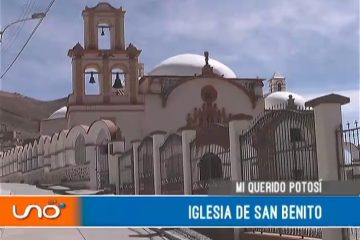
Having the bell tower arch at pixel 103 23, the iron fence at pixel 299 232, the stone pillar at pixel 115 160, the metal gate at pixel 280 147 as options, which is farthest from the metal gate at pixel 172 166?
the bell tower arch at pixel 103 23

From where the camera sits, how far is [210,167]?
1138 cm

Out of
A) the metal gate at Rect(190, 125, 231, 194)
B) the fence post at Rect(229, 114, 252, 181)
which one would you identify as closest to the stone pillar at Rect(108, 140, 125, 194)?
the metal gate at Rect(190, 125, 231, 194)

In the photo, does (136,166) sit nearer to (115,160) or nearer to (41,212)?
(115,160)

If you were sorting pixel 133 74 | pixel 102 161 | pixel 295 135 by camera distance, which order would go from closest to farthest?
pixel 295 135, pixel 102 161, pixel 133 74

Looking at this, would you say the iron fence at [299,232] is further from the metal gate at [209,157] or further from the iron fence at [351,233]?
the metal gate at [209,157]

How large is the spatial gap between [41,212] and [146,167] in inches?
325

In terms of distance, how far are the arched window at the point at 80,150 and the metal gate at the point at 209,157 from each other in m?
13.6

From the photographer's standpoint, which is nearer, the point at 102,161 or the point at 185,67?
the point at 102,161

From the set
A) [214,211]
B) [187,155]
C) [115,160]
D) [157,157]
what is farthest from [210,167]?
[115,160]

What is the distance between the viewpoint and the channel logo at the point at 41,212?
725 cm

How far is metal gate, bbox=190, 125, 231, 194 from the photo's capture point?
1068 cm

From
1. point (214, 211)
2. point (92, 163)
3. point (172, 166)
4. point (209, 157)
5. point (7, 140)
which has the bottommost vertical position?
point (214, 211)

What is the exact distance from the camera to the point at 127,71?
29.5 meters

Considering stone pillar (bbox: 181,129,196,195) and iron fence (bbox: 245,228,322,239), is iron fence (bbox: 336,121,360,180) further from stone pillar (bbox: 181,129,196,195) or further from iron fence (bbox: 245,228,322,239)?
stone pillar (bbox: 181,129,196,195)
